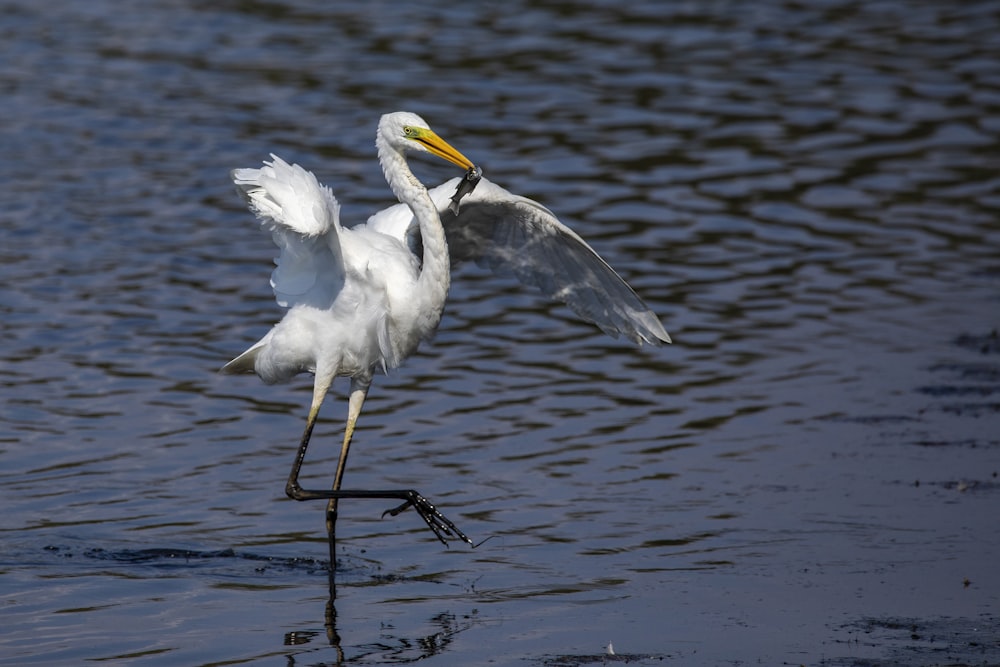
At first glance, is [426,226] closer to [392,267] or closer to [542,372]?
[392,267]

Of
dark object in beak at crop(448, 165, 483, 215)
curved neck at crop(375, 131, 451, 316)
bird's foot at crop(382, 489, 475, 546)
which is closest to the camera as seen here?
curved neck at crop(375, 131, 451, 316)

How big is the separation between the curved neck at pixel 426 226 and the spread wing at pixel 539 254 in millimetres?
441

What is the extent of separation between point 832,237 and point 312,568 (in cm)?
722

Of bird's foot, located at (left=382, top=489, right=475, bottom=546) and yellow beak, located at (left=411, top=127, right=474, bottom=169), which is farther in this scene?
bird's foot, located at (left=382, top=489, right=475, bottom=546)

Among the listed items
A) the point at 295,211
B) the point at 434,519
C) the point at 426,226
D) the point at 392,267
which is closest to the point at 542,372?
the point at 434,519

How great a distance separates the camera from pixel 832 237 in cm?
1391

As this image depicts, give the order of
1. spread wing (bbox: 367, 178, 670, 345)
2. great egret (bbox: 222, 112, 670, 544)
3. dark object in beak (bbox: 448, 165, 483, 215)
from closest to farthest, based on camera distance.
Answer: great egret (bbox: 222, 112, 670, 544) → dark object in beak (bbox: 448, 165, 483, 215) → spread wing (bbox: 367, 178, 670, 345)

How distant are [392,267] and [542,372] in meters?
3.10

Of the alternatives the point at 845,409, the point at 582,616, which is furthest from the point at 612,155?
the point at 582,616

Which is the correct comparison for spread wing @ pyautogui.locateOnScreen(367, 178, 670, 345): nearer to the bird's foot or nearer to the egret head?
the egret head

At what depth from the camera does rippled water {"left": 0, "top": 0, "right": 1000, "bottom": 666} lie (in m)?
7.61

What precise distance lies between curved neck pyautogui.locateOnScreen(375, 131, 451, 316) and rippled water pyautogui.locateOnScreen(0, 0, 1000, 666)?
1477 millimetres

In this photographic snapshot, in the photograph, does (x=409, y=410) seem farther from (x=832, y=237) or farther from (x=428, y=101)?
(x=428, y=101)

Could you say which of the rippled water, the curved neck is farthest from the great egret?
the rippled water
